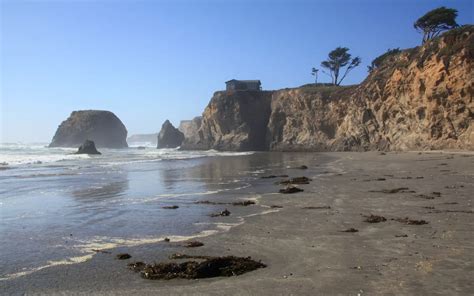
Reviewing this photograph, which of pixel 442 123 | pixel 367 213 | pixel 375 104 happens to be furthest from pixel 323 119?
pixel 367 213

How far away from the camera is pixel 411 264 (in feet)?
20.6

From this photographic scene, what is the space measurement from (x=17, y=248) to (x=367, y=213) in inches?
325

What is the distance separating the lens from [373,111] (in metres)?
55.1

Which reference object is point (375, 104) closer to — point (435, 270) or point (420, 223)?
point (420, 223)

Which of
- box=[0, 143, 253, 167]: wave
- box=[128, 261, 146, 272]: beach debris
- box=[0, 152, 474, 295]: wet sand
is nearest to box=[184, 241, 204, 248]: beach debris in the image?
box=[0, 152, 474, 295]: wet sand

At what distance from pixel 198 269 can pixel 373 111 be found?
52708 millimetres

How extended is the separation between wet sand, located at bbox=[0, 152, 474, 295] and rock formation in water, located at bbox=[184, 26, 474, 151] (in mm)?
30300

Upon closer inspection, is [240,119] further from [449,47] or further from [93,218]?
[93,218]

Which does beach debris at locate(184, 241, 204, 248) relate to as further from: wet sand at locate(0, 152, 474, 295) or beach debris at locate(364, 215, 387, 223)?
beach debris at locate(364, 215, 387, 223)

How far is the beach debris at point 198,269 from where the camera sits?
6.22 m

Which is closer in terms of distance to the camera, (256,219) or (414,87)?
(256,219)

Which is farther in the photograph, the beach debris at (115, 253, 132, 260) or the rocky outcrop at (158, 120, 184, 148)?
the rocky outcrop at (158, 120, 184, 148)

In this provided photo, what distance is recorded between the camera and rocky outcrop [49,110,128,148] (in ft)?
448

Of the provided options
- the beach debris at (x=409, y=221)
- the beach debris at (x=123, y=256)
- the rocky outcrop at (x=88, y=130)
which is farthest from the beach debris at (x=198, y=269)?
the rocky outcrop at (x=88, y=130)
